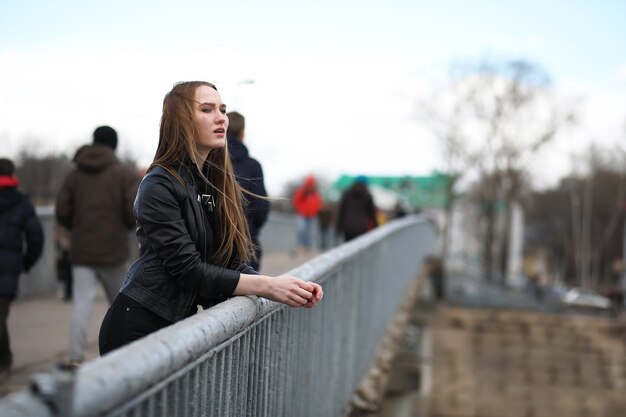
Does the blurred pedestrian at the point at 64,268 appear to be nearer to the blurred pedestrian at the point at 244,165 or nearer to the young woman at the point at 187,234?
the blurred pedestrian at the point at 244,165

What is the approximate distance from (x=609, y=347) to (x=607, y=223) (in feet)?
171

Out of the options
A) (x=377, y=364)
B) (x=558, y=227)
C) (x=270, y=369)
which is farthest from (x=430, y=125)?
(x=270, y=369)

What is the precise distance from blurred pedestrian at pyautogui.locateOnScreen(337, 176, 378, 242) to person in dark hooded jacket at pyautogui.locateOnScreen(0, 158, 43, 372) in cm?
728

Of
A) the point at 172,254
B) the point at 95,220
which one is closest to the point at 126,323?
the point at 172,254

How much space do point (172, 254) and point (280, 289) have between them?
45 centimetres

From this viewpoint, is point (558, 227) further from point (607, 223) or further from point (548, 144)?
point (548, 144)

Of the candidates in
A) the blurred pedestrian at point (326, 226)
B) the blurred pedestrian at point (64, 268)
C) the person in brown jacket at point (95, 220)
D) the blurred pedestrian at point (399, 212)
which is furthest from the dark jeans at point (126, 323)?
the blurred pedestrian at point (399, 212)

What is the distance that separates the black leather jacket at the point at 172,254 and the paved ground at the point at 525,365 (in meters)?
7.92

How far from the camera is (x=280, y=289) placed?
138 inches

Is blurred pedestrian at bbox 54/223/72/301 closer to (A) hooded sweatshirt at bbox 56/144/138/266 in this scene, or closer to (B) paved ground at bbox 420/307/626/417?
(A) hooded sweatshirt at bbox 56/144/138/266

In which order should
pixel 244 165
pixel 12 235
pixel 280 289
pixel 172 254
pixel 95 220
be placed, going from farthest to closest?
pixel 95 220
pixel 12 235
pixel 244 165
pixel 280 289
pixel 172 254

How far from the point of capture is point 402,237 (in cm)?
1541

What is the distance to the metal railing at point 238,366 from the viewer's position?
1.80m

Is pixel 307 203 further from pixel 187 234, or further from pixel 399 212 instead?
pixel 187 234
